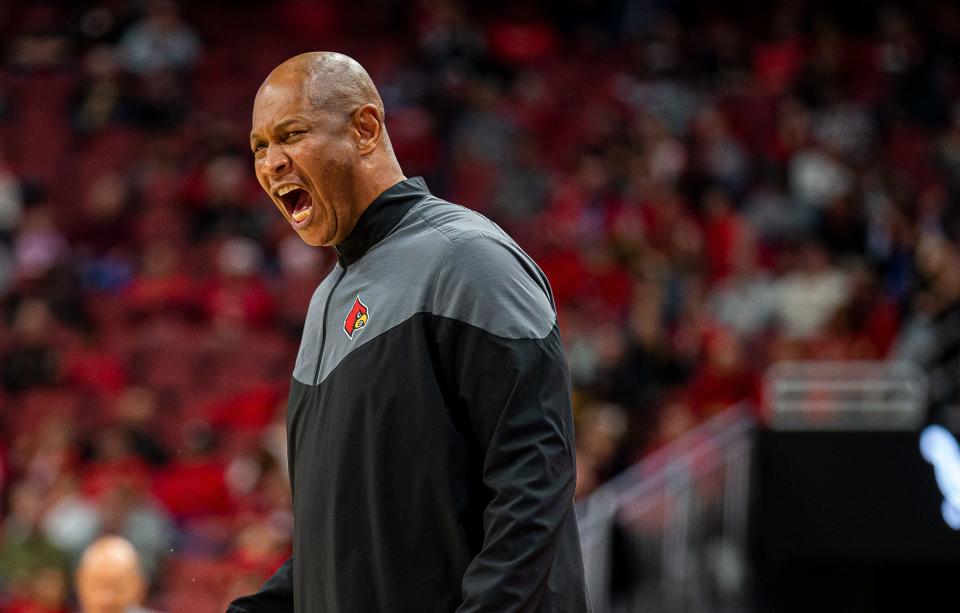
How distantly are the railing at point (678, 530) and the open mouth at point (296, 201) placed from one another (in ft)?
20.4

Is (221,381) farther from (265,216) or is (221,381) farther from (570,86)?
(570,86)

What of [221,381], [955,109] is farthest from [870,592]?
[955,109]

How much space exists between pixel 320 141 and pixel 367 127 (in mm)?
97

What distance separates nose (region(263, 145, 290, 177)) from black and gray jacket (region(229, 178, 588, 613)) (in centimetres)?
24

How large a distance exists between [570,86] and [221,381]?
17.2 ft

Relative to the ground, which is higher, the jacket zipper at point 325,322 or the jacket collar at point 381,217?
the jacket collar at point 381,217

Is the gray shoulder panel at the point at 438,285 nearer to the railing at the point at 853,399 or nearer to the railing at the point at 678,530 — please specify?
the railing at the point at 678,530

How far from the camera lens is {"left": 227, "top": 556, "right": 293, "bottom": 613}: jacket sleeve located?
2.64 m

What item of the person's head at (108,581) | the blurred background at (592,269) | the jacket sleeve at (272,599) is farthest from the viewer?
the blurred background at (592,269)

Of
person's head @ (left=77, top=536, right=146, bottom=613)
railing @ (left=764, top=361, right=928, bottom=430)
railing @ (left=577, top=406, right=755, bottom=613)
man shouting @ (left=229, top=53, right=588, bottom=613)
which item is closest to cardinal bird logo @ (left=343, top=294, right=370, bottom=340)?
man shouting @ (left=229, top=53, right=588, bottom=613)

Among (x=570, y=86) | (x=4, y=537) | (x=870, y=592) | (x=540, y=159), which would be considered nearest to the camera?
(x=870, y=592)

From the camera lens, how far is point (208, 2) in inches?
603

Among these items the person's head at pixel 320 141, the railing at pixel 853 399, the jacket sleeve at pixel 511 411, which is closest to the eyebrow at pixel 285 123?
the person's head at pixel 320 141

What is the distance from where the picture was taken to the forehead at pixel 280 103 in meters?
2.41
